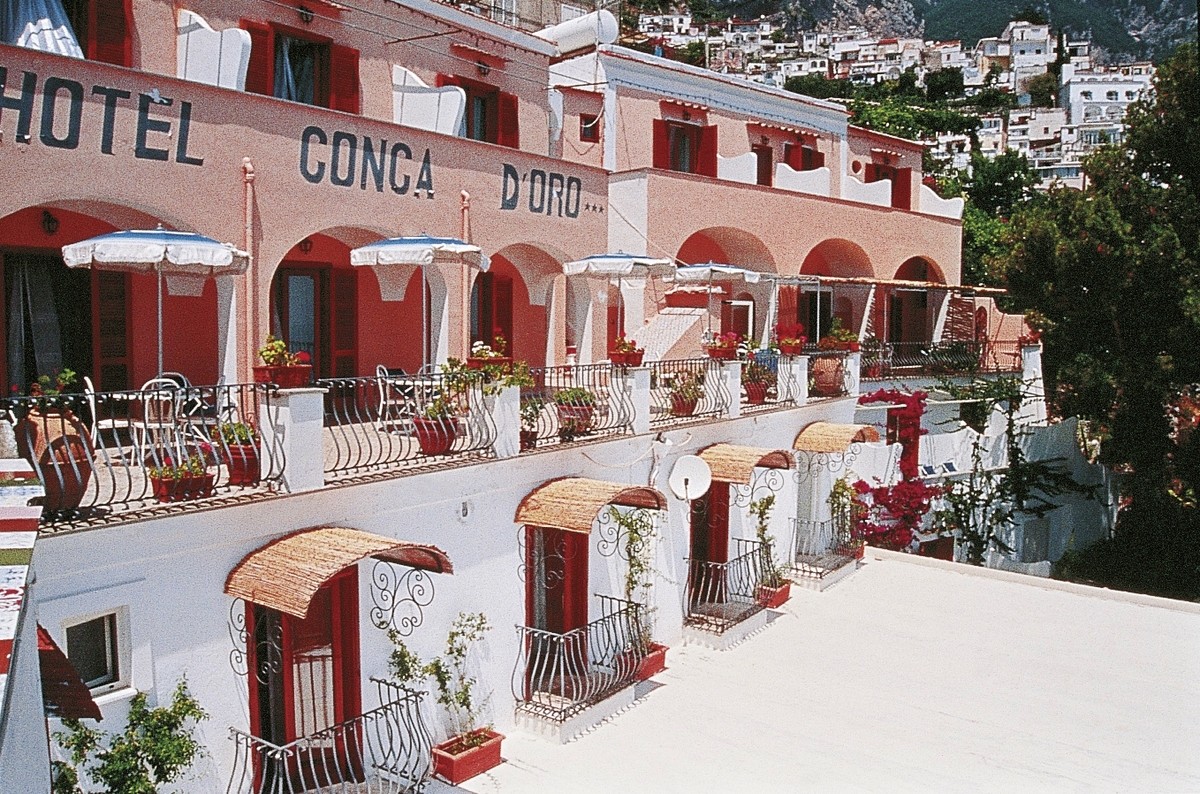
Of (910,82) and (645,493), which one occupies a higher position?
(910,82)

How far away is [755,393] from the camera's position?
16.9 m

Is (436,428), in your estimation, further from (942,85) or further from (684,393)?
(942,85)

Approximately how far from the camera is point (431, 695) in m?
10.1

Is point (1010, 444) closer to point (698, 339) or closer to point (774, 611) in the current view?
point (698, 339)

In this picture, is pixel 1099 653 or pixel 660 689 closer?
pixel 660 689

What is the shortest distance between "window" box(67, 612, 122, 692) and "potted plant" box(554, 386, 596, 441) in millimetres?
5970

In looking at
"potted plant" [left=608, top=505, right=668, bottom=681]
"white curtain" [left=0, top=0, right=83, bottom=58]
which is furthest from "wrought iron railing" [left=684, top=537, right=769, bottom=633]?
"white curtain" [left=0, top=0, right=83, bottom=58]

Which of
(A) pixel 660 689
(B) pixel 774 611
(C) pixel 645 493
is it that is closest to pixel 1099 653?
(B) pixel 774 611

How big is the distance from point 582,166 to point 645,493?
8084 millimetres

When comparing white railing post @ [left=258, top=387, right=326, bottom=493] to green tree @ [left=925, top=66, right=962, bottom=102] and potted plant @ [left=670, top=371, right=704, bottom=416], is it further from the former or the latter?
green tree @ [left=925, top=66, right=962, bottom=102]

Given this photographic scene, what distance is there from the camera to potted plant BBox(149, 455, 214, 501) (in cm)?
777

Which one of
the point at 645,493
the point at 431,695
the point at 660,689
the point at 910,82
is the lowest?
the point at 660,689

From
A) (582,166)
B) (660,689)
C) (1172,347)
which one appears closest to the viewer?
(660,689)

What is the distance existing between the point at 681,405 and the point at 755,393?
8.39 feet
